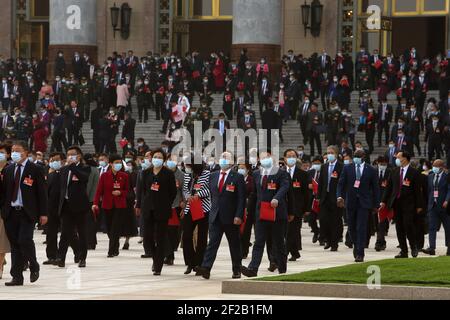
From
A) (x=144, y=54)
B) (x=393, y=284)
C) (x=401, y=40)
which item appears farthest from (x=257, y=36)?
(x=393, y=284)

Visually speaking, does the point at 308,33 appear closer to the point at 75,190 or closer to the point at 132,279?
the point at 75,190

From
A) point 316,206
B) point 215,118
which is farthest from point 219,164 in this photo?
point 215,118

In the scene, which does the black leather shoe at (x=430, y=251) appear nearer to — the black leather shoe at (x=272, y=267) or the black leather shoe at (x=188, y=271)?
the black leather shoe at (x=272, y=267)

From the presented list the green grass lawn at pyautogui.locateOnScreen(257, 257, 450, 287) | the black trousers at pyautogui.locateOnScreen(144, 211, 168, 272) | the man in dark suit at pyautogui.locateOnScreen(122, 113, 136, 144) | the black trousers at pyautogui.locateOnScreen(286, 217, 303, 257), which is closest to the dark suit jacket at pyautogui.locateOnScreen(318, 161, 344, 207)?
the black trousers at pyautogui.locateOnScreen(286, 217, 303, 257)

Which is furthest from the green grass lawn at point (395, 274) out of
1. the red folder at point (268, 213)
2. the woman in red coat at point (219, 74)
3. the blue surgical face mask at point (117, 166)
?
the woman in red coat at point (219, 74)

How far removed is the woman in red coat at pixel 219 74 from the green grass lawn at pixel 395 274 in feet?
93.4

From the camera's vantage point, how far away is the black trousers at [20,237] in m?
18.7

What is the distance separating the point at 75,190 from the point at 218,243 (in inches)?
117

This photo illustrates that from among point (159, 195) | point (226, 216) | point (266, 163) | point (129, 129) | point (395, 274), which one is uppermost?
point (266, 163)

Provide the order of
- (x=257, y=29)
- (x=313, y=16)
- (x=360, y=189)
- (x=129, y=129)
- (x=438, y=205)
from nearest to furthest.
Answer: (x=360, y=189) → (x=438, y=205) → (x=129, y=129) → (x=257, y=29) → (x=313, y=16)

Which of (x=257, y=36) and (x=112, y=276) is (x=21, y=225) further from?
(x=257, y=36)

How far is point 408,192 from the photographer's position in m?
23.8

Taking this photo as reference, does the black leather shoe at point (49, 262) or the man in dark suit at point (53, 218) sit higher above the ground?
the man in dark suit at point (53, 218)

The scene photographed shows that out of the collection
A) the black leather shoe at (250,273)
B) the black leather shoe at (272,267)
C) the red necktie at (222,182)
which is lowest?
the black leather shoe at (272,267)
